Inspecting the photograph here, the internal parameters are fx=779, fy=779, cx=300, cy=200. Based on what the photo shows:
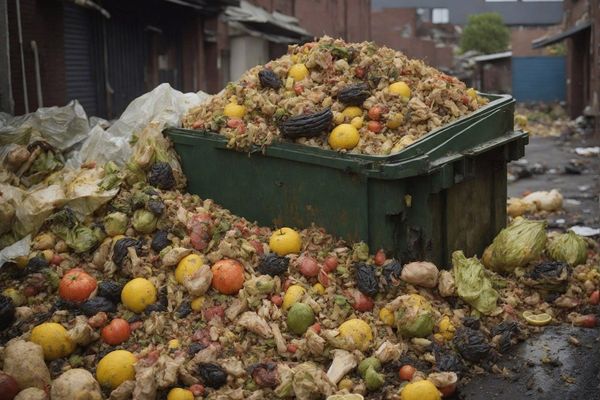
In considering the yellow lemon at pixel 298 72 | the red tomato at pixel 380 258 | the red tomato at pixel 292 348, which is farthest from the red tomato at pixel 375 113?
the red tomato at pixel 292 348

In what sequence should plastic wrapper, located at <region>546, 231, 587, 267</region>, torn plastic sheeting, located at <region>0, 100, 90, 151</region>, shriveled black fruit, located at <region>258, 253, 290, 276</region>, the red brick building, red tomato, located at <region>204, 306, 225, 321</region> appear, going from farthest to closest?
1. the red brick building
2. torn plastic sheeting, located at <region>0, 100, 90, 151</region>
3. plastic wrapper, located at <region>546, 231, 587, 267</region>
4. shriveled black fruit, located at <region>258, 253, 290, 276</region>
5. red tomato, located at <region>204, 306, 225, 321</region>

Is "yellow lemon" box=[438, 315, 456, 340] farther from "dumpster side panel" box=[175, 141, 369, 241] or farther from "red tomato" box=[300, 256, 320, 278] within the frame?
"red tomato" box=[300, 256, 320, 278]

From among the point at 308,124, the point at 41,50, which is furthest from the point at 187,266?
the point at 41,50

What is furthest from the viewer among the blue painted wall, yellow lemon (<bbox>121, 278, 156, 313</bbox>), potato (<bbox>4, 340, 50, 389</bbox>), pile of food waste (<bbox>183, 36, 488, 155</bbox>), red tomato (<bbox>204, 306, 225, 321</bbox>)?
the blue painted wall

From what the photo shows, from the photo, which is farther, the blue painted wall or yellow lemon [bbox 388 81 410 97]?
the blue painted wall

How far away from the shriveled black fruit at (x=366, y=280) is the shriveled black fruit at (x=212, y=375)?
130cm

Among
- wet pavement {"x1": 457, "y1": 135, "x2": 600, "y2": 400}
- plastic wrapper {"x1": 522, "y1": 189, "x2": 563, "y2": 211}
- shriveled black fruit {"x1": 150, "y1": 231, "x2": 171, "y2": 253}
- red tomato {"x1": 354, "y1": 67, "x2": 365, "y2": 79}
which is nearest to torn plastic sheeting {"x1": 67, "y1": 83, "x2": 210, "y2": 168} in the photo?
shriveled black fruit {"x1": 150, "y1": 231, "x2": 171, "y2": 253}

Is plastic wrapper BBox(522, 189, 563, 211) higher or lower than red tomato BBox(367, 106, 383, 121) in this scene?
lower

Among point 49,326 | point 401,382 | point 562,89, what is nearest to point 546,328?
point 401,382

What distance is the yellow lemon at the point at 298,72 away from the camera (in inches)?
273

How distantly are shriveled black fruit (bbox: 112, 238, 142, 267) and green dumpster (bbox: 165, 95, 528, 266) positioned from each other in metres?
1.03

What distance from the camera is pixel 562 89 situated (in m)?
33.0

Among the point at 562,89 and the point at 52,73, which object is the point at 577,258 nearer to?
the point at 52,73

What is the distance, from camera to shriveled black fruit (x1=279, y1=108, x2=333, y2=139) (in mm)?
6215
